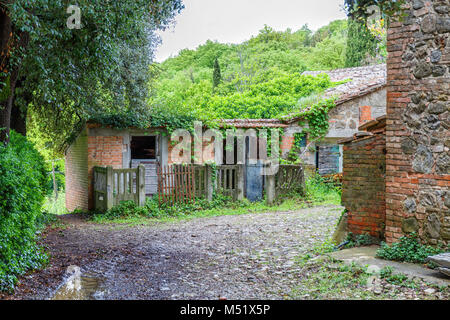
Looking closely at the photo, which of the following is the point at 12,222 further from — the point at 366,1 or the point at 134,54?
the point at 134,54

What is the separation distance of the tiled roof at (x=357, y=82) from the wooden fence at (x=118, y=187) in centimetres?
761

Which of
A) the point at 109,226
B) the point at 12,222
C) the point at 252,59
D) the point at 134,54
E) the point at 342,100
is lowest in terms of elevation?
the point at 109,226

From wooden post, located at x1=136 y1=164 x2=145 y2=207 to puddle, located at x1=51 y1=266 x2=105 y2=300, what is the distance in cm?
691

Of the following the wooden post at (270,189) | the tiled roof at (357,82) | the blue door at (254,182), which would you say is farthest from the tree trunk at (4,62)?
the tiled roof at (357,82)

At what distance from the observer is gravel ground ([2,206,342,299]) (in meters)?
5.64

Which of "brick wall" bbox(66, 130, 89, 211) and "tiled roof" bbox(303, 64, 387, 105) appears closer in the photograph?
"brick wall" bbox(66, 130, 89, 211)

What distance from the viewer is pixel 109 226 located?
453 inches

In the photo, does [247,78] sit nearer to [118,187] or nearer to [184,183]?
[184,183]

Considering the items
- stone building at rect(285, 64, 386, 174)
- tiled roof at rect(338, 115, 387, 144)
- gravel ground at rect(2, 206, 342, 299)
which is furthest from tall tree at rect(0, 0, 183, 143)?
stone building at rect(285, 64, 386, 174)

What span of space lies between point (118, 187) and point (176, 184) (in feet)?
5.73

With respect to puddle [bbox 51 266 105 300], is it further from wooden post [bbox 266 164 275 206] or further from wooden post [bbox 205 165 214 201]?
wooden post [bbox 266 164 275 206]

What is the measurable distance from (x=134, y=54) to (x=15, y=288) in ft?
31.5

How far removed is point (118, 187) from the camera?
43.9 ft
